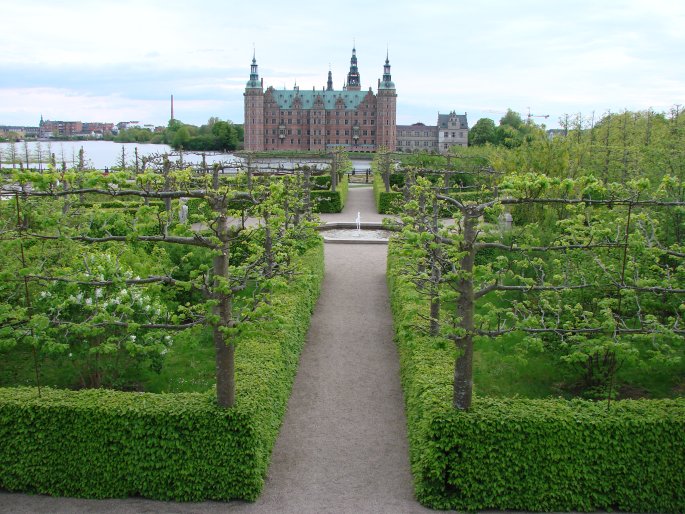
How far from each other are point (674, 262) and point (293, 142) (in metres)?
98.2

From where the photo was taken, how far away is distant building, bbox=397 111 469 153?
113375 mm

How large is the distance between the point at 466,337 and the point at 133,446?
419 cm

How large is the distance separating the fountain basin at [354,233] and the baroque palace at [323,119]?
78740 millimetres

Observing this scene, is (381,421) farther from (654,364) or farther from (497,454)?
(654,364)

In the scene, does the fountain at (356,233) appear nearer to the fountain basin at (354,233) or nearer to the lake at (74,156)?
the fountain basin at (354,233)

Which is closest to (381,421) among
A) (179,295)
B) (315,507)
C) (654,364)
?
(315,507)

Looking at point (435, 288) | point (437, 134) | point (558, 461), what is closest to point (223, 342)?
point (435, 288)

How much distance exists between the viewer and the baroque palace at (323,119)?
341 ft

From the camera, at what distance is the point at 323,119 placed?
105438 mm

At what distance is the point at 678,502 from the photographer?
7336 mm

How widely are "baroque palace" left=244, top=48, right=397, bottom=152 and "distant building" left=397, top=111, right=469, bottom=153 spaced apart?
28.2 feet

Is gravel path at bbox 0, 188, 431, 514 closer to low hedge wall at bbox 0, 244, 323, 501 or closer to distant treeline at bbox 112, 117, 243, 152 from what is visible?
low hedge wall at bbox 0, 244, 323, 501

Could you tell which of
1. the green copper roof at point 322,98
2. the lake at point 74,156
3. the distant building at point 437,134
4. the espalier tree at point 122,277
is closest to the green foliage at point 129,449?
the espalier tree at point 122,277

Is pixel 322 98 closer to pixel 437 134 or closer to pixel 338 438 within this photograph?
pixel 437 134
